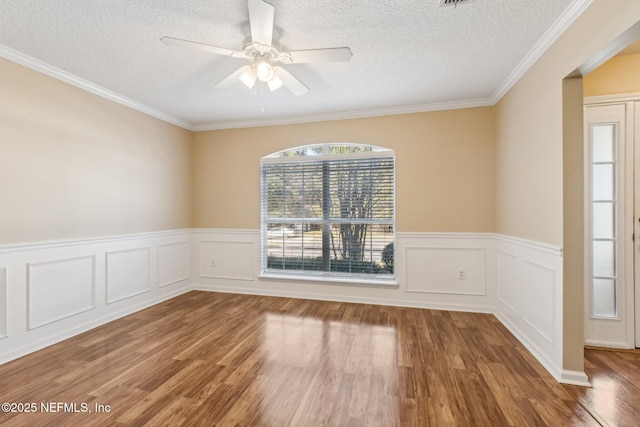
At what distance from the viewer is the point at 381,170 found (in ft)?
12.8

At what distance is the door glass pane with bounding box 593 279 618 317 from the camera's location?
2549 mm

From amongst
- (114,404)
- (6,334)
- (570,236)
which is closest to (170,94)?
(6,334)

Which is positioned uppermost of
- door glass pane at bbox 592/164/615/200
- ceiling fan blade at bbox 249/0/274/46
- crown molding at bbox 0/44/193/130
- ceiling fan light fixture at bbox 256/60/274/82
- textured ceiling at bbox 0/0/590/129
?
textured ceiling at bbox 0/0/590/129

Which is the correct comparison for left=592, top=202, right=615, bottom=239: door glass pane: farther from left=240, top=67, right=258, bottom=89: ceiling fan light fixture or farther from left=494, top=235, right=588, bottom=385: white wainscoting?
left=240, top=67, right=258, bottom=89: ceiling fan light fixture

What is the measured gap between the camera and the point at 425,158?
3.70 metres

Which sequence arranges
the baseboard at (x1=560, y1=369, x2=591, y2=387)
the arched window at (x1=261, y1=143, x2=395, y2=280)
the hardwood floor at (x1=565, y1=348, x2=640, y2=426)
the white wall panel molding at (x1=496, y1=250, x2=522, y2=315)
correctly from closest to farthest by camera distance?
the hardwood floor at (x1=565, y1=348, x2=640, y2=426) → the baseboard at (x1=560, y1=369, x2=591, y2=387) → the white wall panel molding at (x1=496, y1=250, x2=522, y2=315) → the arched window at (x1=261, y1=143, x2=395, y2=280)

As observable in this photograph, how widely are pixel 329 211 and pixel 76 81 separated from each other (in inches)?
125

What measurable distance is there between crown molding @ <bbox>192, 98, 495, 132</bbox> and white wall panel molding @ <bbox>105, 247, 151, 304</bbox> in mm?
2103

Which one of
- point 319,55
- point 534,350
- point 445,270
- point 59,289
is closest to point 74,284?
point 59,289

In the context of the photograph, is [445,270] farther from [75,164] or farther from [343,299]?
[75,164]

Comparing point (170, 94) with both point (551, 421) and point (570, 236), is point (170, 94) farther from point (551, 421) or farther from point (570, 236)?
point (551, 421)

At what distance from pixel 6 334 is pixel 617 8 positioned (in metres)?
4.79

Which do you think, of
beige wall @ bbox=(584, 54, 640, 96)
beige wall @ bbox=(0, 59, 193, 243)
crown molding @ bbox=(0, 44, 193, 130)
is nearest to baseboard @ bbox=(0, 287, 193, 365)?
beige wall @ bbox=(0, 59, 193, 243)

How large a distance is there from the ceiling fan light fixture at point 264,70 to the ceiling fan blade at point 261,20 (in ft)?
0.61
